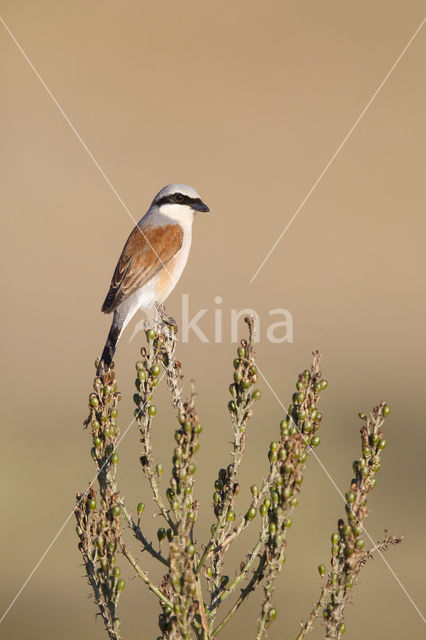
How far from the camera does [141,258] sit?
15.4 ft

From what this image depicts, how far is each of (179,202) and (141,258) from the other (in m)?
0.51

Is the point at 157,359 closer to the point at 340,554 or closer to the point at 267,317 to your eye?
the point at 340,554

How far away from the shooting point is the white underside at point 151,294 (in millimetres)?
4586

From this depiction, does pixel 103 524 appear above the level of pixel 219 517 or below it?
below

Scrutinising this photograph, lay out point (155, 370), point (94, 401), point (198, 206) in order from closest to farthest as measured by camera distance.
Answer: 1. point (94, 401)
2. point (155, 370)
3. point (198, 206)

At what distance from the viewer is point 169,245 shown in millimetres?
4836

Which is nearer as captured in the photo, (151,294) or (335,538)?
(335,538)

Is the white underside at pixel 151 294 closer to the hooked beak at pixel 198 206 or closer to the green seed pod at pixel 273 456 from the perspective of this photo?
the hooked beak at pixel 198 206

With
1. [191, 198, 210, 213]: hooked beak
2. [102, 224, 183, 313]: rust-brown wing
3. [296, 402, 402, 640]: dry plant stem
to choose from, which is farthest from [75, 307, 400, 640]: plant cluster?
[191, 198, 210, 213]: hooked beak

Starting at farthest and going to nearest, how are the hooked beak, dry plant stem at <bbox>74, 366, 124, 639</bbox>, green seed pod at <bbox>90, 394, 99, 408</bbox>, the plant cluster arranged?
1. the hooked beak
2. green seed pod at <bbox>90, 394, 99, 408</bbox>
3. dry plant stem at <bbox>74, 366, 124, 639</bbox>
4. the plant cluster

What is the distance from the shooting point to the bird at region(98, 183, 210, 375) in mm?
4535

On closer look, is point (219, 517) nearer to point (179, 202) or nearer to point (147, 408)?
point (147, 408)

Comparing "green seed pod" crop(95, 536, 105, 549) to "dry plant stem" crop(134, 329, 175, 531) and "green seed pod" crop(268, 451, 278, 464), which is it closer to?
"dry plant stem" crop(134, 329, 175, 531)

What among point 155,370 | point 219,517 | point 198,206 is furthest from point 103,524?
point 198,206
